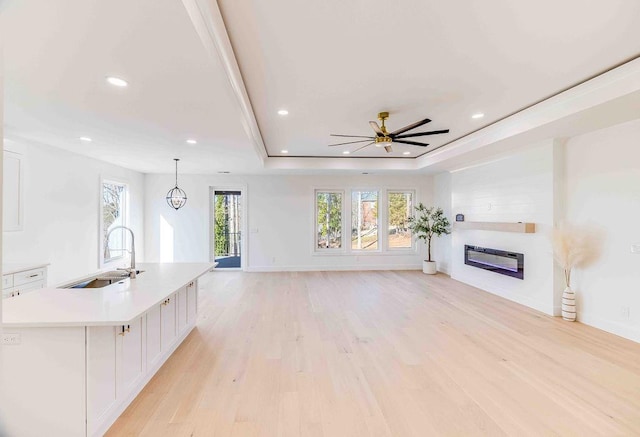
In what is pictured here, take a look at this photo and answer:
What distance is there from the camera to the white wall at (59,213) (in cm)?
437

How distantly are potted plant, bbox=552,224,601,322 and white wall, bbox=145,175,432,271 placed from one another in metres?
4.06

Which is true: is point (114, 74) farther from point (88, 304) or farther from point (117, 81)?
point (88, 304)

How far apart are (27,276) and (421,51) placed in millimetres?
4586

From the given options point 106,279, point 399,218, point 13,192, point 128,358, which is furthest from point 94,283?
point 399,218

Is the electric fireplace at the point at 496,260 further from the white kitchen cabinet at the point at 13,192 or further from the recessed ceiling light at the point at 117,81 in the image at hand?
the white kitchen cabinet at the point at 13,192

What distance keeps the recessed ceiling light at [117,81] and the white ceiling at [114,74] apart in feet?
0.14

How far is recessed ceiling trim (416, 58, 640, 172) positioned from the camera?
2863 millimetres

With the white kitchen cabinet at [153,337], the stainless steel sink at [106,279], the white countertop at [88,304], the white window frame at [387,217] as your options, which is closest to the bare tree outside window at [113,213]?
the stainless steel sink at [106,279]

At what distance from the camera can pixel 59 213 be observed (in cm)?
497

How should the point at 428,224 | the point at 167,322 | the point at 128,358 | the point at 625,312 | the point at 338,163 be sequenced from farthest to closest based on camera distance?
the point at 428,224
the point at 338,163
the point at 625,312
the point at 167,322
the point at 128,358

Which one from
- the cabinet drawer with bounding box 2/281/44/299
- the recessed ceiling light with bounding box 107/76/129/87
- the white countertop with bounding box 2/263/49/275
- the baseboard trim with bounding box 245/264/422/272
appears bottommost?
the baseboard trim with bounding box 245/264/422/272

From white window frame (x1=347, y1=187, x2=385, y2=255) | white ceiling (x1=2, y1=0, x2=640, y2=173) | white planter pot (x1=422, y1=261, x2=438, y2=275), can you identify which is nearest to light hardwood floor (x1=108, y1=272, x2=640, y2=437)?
white ceiling (x1=2, y1=0, x2=640, y2=173)

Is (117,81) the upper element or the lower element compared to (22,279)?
upper

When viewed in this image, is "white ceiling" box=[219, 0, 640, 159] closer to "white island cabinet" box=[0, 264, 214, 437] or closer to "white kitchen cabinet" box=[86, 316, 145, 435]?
"white island cabinet" box=[0, 264, 214, 437]
